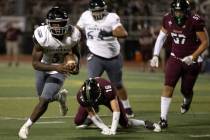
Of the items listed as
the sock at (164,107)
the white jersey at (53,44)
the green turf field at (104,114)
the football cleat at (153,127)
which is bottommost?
the green turf field at (104,114)

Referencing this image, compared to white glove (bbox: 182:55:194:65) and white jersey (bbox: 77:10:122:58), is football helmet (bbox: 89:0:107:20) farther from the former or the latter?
white glove (bbox: 182:55:194:65)

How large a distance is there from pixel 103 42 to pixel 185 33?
4.68 feet

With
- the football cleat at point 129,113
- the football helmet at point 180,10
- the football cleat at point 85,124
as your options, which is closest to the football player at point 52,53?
the football cleat at point 85,124

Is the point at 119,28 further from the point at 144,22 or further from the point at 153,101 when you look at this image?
the point at 144,22

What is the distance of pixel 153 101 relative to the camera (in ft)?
40.2

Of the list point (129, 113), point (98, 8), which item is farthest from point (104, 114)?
point (98, 8)

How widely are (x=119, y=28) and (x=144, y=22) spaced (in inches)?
591

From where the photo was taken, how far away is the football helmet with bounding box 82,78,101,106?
26.0ft

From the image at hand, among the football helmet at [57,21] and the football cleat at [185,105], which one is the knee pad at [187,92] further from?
the football helmet at [57,21]

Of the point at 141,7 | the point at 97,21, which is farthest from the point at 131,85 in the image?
the point at 141,7

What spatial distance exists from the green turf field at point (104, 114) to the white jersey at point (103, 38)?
41.1 inches

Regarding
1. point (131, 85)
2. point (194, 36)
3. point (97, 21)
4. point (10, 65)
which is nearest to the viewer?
point (194, 36)

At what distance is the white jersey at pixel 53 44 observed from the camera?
24.8 feet

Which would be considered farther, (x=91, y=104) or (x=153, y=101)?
(x=153, y=101)
